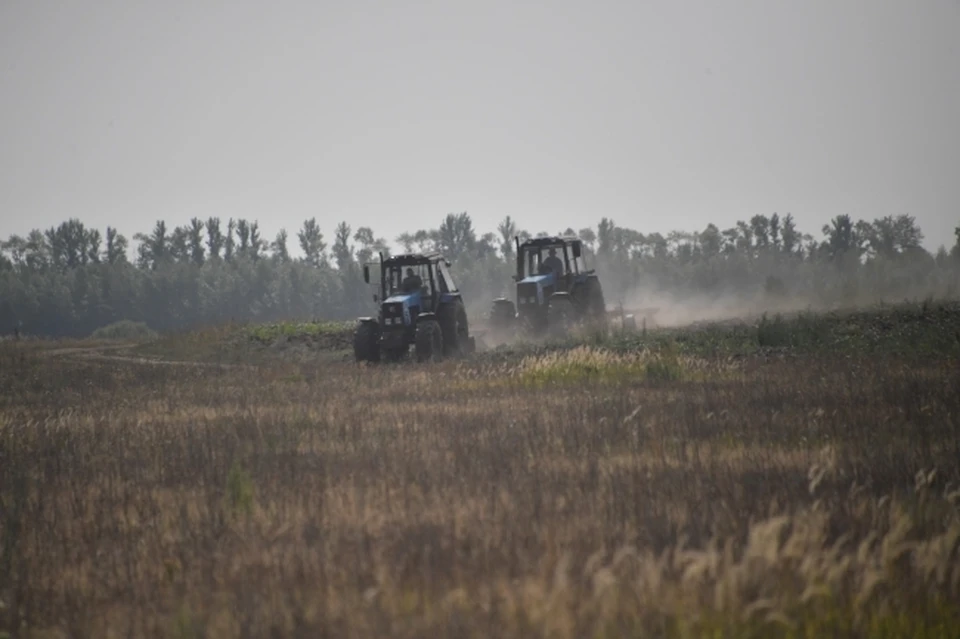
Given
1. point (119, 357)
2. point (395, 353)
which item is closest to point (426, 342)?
point (395, 353)

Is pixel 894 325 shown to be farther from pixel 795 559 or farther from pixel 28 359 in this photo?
pixel 28 359

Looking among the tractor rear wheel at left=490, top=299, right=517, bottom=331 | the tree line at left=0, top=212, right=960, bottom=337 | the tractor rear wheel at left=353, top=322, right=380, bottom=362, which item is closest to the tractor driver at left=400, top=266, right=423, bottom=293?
the tractor rear wheel at left=353, top=322, right=380, bottom=362

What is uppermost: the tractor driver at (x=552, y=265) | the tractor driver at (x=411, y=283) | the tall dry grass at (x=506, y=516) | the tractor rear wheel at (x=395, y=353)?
the tractor driver at (x=552, y=265)

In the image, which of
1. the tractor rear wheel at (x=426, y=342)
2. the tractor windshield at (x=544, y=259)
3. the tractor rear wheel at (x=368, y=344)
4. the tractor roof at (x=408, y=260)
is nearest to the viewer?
the tractor rear wheel at (x=426, y=342)

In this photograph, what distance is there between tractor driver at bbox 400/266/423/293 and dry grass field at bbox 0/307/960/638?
11674 millimetres

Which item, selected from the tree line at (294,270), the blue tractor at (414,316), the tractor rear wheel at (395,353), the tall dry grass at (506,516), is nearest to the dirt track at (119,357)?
the blue tractor at (414,316)

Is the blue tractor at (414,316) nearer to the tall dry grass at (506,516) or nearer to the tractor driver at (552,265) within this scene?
the tractor driver at (552,265)

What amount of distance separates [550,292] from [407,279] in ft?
17.6

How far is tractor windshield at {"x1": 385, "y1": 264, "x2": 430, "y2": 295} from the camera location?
28672mm

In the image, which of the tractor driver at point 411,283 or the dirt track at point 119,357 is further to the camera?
the dirt track at point 119,357

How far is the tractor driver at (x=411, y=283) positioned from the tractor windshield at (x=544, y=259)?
16.4 feet

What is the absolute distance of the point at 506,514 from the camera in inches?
294

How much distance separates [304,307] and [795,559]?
115739 mm

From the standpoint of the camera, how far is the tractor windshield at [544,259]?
1294 inches
